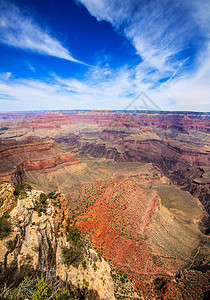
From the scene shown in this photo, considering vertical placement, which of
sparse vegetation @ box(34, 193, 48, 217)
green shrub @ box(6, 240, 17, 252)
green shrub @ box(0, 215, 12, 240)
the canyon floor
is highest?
green shrub @ box(0, 215, 12, 240)

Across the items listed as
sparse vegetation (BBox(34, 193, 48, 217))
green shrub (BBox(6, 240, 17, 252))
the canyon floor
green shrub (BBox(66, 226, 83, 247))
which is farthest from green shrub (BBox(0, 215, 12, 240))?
green shrub (BBox(66, 226, 83, 247))

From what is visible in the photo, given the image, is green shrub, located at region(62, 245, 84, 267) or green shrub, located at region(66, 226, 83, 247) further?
green shrub, located at region(66, 226, 83, 247)

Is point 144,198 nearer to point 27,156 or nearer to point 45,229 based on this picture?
point 45,229

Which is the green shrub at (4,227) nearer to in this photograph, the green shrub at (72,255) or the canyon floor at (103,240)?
the canyon floor at (103,240)

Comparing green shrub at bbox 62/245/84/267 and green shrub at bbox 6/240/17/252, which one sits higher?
green shrub at bbox 6/240/17/252

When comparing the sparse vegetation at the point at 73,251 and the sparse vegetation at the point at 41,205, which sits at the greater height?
the sparse vegetation at the point at 41,205

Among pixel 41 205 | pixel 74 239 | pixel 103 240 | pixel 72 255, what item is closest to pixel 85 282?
pixel 72 255

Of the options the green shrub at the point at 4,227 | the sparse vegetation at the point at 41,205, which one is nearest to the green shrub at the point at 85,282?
the sparse vegetation at the point at 41,205

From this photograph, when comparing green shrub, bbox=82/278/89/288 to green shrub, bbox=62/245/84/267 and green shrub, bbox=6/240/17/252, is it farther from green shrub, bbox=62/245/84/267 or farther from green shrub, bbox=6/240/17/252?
green shrub, bbox=6/240/17/252

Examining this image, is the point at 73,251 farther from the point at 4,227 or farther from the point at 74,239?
the point at 4,227

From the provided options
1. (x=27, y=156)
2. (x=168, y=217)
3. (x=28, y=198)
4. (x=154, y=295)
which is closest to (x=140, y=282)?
(x=154, y=295)

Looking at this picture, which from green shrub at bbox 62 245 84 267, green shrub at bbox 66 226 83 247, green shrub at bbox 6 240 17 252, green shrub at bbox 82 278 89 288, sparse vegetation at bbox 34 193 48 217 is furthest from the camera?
green shrub at bbox 66 226 83 247
